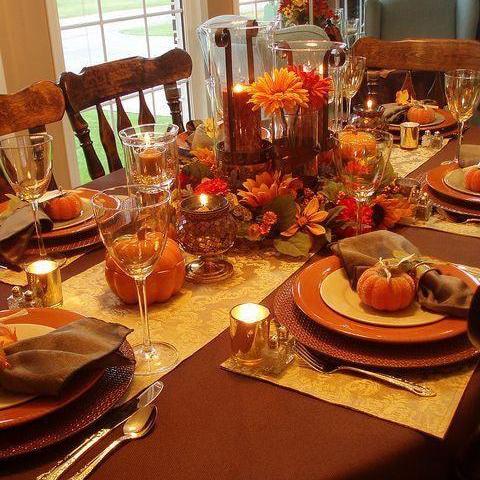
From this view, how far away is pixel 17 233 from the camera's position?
3.56 ft

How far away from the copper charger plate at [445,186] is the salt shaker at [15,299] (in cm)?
80

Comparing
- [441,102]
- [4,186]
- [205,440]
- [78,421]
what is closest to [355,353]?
[205,440]

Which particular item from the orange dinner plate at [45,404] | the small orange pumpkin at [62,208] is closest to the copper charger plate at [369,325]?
the orange dinner plate at [45,404]

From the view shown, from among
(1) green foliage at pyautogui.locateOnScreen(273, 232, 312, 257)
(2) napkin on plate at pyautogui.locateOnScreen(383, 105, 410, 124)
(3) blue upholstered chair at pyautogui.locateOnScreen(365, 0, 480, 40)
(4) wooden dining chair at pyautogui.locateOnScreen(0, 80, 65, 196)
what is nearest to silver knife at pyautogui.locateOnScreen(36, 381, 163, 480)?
(1) green foliage at pyautogui.locateOnScreen(273, 232, 312, 257)

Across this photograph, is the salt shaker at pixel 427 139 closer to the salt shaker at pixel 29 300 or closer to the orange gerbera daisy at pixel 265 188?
the orange gerbera daisy at pixel 265 188

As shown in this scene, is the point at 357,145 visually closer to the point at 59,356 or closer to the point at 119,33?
the point at 59,356

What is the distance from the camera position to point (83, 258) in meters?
1.12

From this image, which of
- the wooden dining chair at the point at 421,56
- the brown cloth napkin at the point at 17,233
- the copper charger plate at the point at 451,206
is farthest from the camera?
the wooden dining chair at the point at 421,56

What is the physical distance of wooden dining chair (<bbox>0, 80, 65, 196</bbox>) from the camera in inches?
59.3

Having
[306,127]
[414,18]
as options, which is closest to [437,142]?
[306,127]

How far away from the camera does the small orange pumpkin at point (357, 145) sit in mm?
972

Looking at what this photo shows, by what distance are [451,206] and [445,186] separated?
0.07 meters

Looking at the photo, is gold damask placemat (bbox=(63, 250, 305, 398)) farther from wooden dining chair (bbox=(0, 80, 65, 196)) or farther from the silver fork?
wooden dining chair (bbox=(0, 80, 65, 196))

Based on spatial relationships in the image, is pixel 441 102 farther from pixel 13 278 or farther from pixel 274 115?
pixel 13 278
